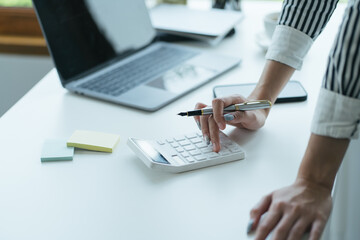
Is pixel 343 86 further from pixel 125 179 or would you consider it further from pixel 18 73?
pixel 18 73

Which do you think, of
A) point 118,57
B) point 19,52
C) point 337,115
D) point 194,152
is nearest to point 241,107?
point 194,152

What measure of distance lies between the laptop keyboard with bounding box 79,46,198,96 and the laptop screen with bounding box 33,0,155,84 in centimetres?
4

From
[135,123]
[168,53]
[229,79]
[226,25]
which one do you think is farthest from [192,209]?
[226,25]

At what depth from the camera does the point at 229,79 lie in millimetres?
1067

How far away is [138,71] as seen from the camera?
1.09 metres

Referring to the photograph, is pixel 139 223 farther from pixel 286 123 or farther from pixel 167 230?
pixel 286 123

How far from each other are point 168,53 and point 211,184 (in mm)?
558

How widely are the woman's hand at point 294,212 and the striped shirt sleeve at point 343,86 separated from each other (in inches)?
3.2

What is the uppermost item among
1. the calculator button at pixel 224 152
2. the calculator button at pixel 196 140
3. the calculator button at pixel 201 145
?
the calculator button at pixel 224 152

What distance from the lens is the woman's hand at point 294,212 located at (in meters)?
0.58

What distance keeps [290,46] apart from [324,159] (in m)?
0.32

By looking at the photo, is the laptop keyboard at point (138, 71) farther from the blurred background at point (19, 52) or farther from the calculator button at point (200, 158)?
the blurred background at point (19, 52)

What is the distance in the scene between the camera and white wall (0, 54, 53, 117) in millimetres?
1733

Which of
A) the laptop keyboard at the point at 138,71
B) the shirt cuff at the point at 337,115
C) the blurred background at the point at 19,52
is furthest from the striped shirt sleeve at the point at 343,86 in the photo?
the blurred background at the point at 19,52
